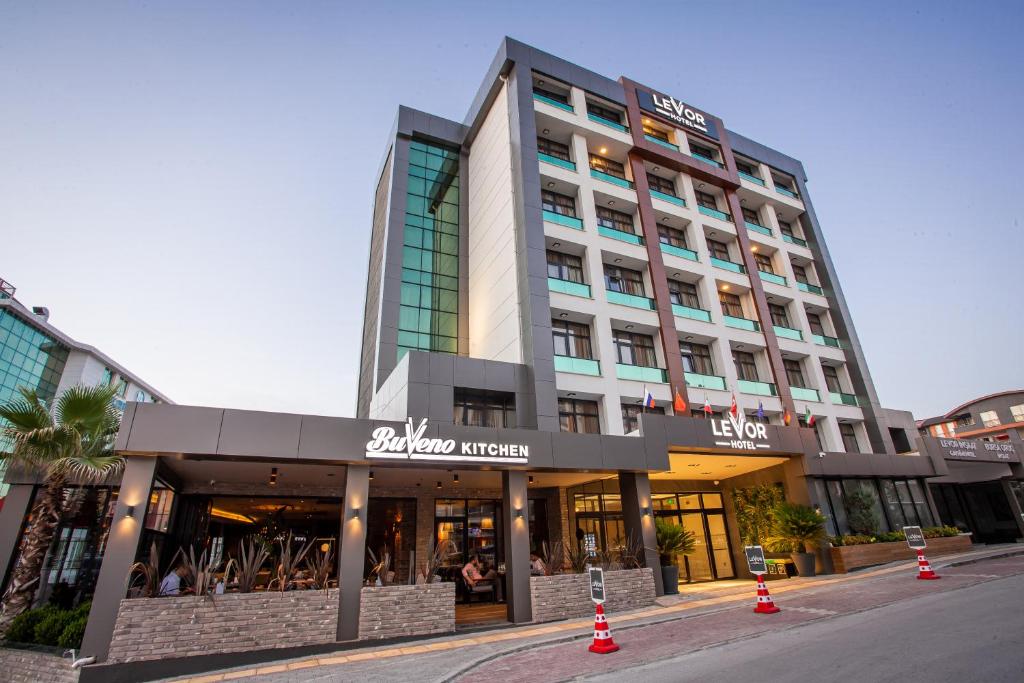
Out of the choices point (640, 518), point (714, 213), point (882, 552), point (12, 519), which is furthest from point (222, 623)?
point (714, 213)

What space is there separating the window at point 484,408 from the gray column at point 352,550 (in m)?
6.46

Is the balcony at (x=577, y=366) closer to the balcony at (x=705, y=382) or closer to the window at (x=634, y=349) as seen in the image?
the window at (x=634, y=349)

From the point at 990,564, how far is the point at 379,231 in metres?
33.4

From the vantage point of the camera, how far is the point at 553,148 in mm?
26344

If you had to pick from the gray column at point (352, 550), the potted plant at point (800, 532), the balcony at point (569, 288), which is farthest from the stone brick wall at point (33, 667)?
the potted plant at point (800, 532)

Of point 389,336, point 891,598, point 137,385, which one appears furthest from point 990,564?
point 137,385

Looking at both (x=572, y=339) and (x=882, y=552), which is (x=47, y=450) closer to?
(x=572, y=339)

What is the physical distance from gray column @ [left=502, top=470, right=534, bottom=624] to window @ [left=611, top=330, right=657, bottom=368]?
9.88m

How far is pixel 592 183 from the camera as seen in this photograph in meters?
25.4

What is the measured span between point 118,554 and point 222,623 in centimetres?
274

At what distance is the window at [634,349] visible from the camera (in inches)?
924

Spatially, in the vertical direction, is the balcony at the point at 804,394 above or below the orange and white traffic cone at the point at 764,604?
above

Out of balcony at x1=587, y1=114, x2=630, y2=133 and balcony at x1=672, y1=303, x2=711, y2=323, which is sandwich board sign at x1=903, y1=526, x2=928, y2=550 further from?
balcony at x1=587, y1=114, x2=630, y2=133

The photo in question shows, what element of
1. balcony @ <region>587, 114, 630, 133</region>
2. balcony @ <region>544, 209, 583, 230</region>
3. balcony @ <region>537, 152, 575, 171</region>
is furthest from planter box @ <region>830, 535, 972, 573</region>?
balcony @ <region>587, 114, 630, 133</region>
